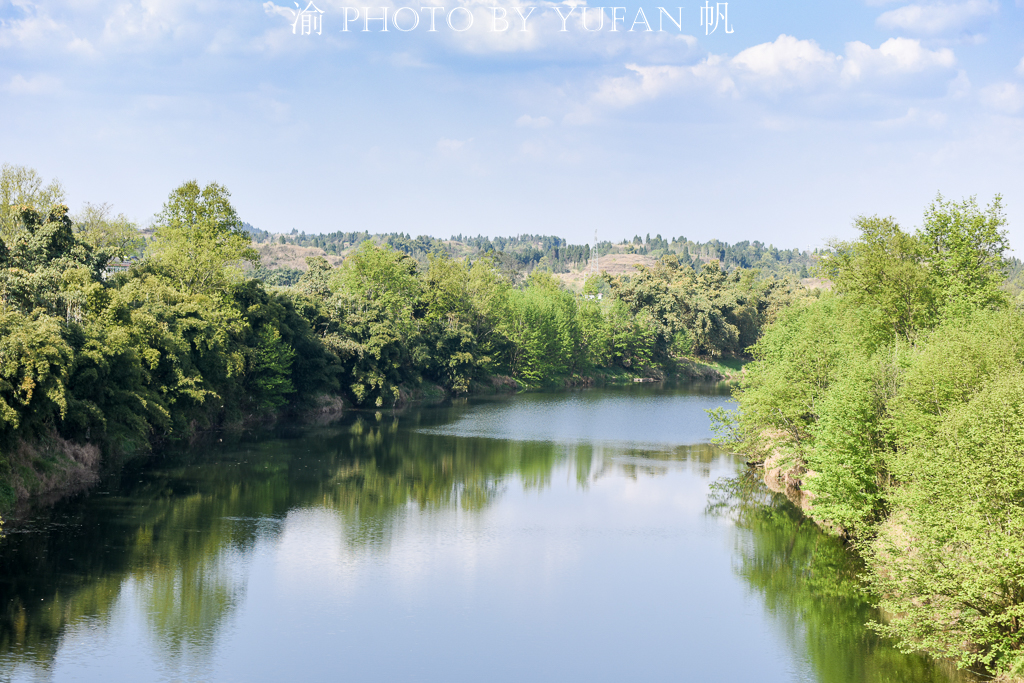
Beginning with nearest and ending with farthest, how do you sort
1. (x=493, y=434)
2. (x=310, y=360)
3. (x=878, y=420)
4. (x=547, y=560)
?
1. (x=878, y=420)
2. (x=547, y=560)
3. (x=493, y=434)
4. (x=310, y=360)

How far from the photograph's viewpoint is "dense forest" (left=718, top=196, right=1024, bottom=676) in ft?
71.5

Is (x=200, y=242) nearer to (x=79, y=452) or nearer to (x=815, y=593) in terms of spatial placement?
(x=79, y=452)

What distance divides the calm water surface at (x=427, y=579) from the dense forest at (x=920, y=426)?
2.58 meters

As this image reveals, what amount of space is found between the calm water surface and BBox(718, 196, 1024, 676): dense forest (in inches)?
102

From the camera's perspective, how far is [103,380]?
141 ft

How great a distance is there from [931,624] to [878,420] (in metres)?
11.8

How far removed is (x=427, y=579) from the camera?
104 feet

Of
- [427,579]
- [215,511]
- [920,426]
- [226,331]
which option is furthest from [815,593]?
[226,331]

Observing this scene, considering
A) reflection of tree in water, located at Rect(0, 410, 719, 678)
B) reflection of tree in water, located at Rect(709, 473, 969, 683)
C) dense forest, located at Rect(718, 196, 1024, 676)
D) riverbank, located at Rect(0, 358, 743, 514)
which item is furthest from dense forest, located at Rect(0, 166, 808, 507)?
dense forest, located at Rect(718, 196, 1024, 676)

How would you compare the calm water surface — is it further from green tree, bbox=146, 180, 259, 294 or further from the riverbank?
green tree, bbox=146, 180, 259, 294

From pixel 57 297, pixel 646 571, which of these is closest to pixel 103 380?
pixel 57 297

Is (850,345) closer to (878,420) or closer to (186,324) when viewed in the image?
(878,420)

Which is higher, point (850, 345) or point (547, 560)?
point (850, 345)

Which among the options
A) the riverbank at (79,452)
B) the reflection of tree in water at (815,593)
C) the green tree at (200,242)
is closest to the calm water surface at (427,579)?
the reflection of tree in water at (815,593)
